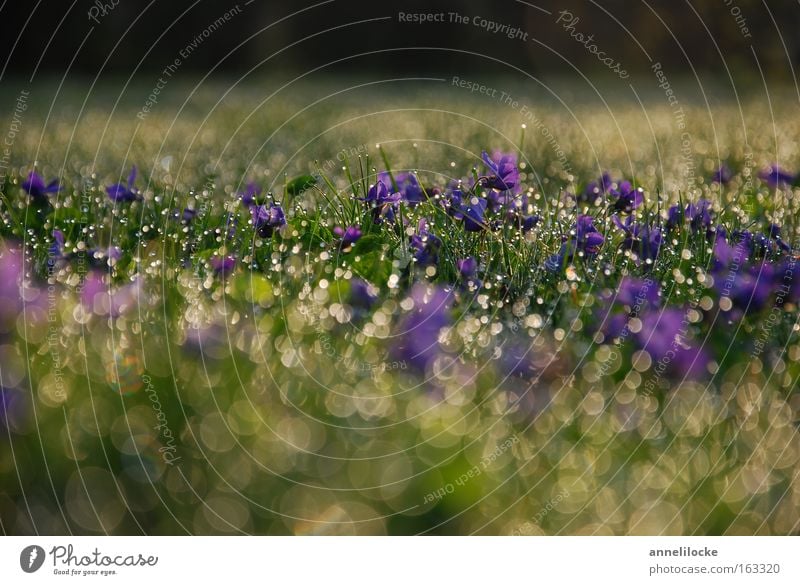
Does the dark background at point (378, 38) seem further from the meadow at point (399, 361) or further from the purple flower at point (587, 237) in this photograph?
the purple flower at point (587, 237)

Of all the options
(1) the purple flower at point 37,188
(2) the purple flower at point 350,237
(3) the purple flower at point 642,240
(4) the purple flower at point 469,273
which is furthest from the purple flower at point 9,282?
(3) the purple flower at point 642,240

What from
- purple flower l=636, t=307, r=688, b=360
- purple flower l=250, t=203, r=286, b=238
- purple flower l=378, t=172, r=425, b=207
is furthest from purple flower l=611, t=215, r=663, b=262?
purple flower l=250, t=203, r=286, b=238

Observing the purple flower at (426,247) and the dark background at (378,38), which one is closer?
the purple flower at (426,247)

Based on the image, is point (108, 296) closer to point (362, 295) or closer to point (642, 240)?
point (362, 295)

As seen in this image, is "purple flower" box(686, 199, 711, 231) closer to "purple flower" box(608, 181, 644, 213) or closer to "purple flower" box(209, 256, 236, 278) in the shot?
"purple flower" box(608, 181, 644, 213)

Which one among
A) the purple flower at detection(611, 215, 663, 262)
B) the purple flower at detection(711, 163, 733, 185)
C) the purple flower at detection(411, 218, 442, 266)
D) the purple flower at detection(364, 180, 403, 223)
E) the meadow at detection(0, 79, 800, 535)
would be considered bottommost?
the meadow at detection(0, 79, 800, 535)
